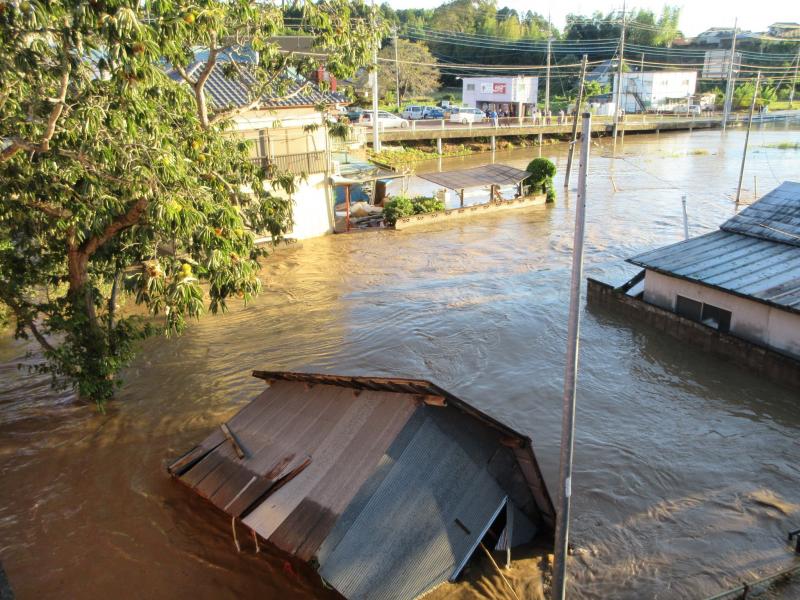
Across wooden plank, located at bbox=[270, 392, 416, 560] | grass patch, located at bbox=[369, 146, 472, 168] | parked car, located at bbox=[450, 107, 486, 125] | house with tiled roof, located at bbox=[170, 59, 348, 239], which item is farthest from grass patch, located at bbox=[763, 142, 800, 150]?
wooden plank, located at bbox=[270, 392, 416, 560]

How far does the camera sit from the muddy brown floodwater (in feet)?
27.1

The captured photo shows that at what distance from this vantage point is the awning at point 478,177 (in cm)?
2806

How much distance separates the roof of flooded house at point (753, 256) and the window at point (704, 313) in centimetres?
82

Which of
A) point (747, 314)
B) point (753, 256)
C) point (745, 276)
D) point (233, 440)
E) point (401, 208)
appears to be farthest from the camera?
point (401, 208)

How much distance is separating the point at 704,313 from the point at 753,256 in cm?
194

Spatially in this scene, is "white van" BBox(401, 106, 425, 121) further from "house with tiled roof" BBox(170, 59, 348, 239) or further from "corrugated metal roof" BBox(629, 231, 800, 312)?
"corrugated metal roof" BBox(629, 231, 800, 312)

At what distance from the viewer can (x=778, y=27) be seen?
9375 centimetres

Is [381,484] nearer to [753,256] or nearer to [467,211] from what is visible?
[753,256]

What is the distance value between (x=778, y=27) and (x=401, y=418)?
113 m

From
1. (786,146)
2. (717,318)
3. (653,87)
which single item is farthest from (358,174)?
(653,87)

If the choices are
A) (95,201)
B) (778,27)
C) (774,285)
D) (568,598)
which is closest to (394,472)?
(568,598)

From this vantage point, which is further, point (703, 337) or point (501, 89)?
point (501, 89)

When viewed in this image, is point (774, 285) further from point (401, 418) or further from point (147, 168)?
point (147, 168)

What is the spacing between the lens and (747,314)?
13641 millimetres
